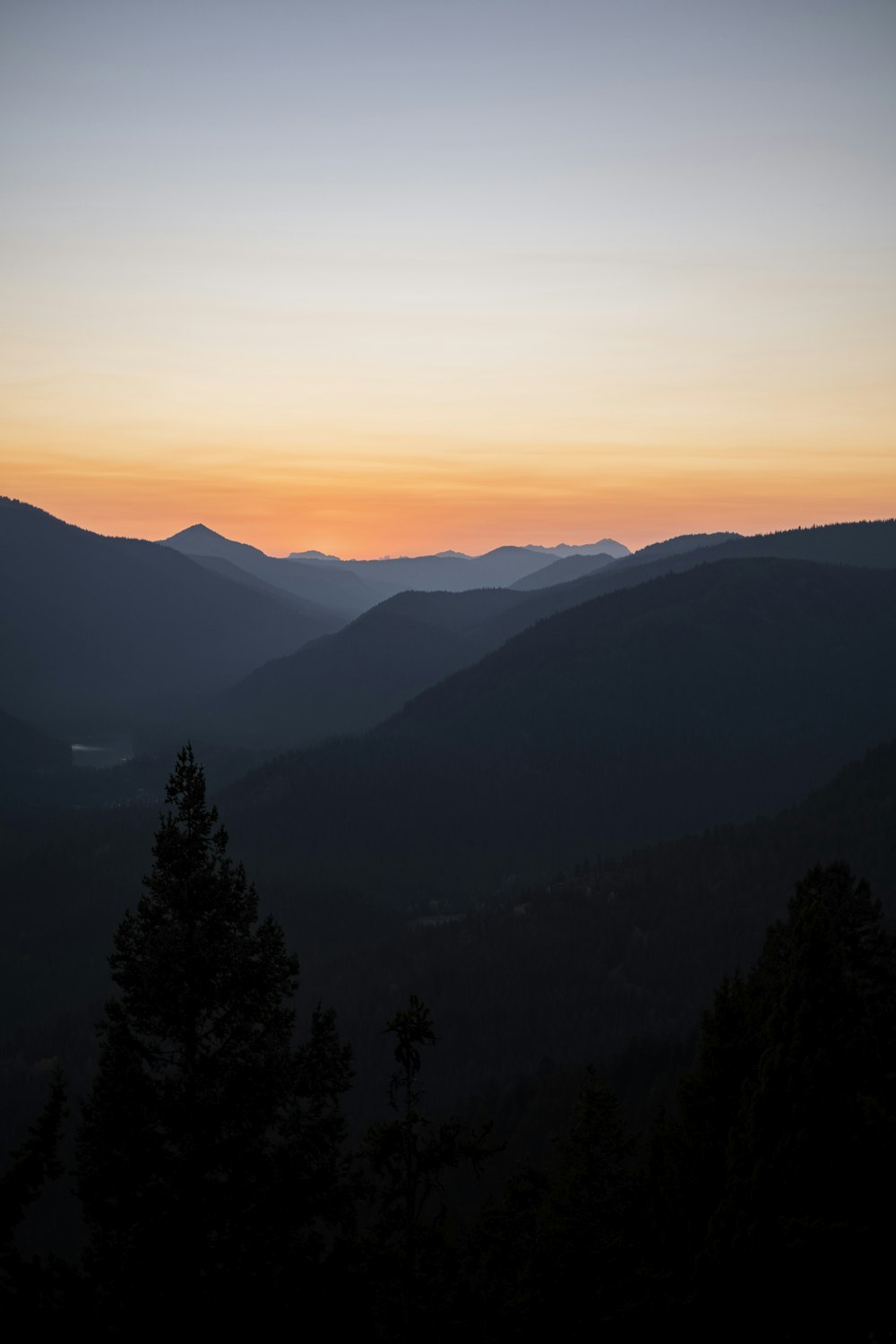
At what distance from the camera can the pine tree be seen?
17281 millimetres

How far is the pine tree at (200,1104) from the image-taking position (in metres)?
17.3

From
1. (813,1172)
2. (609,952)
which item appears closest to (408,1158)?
(813,1172)

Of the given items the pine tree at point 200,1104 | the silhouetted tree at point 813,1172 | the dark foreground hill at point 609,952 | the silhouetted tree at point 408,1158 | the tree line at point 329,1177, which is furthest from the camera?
the dark foreground hill at point 609,952

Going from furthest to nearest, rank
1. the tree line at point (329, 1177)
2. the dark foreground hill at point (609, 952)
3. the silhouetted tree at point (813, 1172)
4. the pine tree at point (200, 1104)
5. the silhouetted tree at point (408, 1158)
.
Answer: the dark foreground hill at point (609, 952)
the silhouetted tree at point (813, 1172)
the pine tree at point (200, 1104)
the tree line at point (329, 1177)
the silhouetted tree at point (408, 1158)

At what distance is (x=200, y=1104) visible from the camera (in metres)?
17.9

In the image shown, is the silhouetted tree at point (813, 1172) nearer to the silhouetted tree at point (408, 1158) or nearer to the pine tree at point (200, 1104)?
the silhouetted tree at point (408, 1158)

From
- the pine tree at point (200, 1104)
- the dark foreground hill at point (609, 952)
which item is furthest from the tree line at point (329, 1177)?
the dark foreground hill at point (609, 952)

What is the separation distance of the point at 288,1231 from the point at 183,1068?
364 centimetres

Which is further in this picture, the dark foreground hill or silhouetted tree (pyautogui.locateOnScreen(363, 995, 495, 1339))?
the dark foreground hill

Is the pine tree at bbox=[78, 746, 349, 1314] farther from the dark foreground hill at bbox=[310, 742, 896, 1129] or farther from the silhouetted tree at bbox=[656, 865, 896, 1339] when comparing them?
the dark foreground hill at bbox=[310, 742, 896, 1129]

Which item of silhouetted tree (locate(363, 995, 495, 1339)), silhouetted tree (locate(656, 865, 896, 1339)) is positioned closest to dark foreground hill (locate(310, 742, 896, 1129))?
silhouetted tree (locate(656, 865, 896, 1339))

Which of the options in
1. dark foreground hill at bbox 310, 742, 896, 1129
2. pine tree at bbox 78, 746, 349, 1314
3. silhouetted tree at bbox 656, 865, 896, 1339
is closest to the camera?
pine tree at bbox 78, 746, 349, 1314

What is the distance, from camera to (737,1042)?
27047 millimetres

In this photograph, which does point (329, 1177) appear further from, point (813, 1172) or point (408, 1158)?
point (813, 1172)
